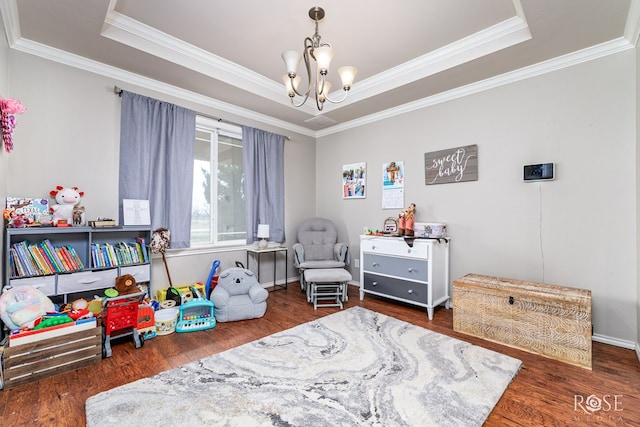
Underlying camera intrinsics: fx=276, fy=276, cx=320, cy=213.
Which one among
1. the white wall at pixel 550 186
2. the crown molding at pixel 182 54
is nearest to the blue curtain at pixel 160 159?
the crown molding at pixel 182 54

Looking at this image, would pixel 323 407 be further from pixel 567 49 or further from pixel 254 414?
pixel 567 49

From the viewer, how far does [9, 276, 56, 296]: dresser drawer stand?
2148 millimetres

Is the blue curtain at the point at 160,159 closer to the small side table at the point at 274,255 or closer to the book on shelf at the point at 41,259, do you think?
the book on shelf at the point at 41,259

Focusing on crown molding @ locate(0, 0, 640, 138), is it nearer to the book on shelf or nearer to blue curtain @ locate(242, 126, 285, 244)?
blue curtain @ locate(242, 126, 285, 244)

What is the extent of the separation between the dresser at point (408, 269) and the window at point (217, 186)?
1851 millimetres

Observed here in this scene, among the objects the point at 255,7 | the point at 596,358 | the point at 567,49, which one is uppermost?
Answer: the point at 255,7

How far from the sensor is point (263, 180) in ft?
13.4

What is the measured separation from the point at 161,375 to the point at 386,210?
313 centimetres

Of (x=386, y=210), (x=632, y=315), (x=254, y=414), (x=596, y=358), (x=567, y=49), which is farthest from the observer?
(x=386, y=210)

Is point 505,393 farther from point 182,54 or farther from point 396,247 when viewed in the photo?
point 182,54

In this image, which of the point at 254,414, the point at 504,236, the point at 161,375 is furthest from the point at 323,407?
the point at 504,236

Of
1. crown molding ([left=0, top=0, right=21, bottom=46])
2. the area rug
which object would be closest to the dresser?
the area rug

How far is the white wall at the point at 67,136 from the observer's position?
2400 millimetres

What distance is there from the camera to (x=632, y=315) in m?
2.30
